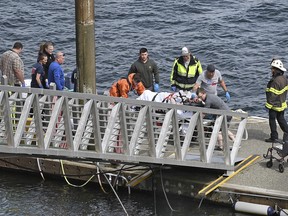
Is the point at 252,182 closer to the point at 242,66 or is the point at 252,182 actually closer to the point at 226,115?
the point at 226,115

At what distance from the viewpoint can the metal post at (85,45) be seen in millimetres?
17672

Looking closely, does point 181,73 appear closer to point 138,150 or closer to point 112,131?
point 138,150

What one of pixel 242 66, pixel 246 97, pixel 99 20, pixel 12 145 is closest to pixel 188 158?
pixel 12 145

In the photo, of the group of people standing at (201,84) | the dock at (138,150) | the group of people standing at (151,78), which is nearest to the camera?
the dock at (138,150)

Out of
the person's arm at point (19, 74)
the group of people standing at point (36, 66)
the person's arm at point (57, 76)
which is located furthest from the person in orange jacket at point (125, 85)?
the person's arm at point (19, 74)

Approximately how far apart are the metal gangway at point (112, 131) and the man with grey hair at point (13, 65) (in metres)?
2.01

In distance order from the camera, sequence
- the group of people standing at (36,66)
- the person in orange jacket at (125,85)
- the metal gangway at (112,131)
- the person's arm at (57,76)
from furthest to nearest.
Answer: the group of people standing at (36,66) < the person's arm at (57,76) < the person in orange jacket at (125,85) < the metal gangway at (112,131)

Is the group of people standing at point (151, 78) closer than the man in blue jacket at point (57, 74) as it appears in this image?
Yes

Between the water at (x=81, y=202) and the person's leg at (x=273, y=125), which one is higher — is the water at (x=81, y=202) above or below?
below

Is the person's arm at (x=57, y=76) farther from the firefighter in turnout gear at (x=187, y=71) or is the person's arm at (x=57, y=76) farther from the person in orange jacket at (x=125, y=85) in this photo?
the firefighter in turnout gear at (x=187, y=71)

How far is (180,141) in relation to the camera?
1794cm

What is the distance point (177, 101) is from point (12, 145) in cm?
490

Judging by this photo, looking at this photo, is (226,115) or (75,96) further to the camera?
(226,115)

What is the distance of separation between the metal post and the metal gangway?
0.44 metres
